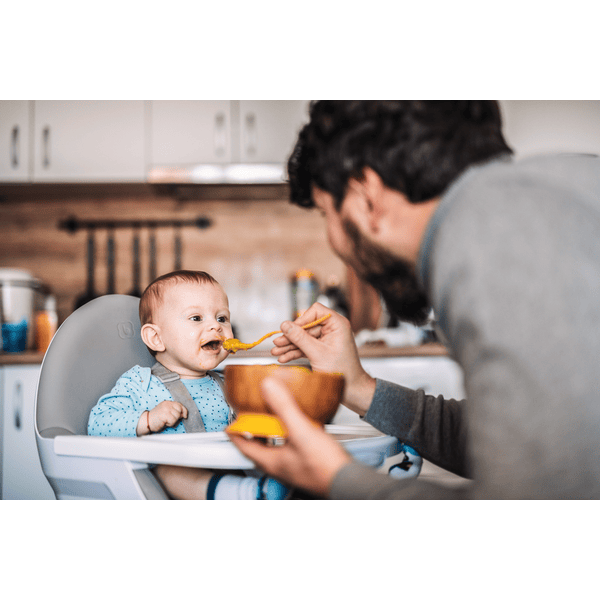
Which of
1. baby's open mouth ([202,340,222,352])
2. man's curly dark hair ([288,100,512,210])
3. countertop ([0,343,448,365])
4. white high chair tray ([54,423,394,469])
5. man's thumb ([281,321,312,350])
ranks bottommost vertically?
countertop ([0,343,448,365])

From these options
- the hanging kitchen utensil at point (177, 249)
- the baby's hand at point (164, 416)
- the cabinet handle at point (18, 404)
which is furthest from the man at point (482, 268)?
the hanging kitchen utensil at point (177, 249)

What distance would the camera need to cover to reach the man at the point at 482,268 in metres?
0.36

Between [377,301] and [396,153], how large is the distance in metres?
1.22

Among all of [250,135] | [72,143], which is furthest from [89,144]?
[250,135]

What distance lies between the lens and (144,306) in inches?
33.6

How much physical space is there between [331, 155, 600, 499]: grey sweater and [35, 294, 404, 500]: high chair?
12 centimetres

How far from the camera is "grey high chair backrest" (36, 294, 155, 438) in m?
0.61

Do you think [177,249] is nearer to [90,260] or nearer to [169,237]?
[169,237]

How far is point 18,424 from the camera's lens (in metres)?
1.40

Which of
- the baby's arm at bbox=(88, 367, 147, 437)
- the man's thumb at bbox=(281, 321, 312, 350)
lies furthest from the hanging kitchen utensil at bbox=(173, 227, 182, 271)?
the man's thumb at bbox=(281, 321, 312, 350)

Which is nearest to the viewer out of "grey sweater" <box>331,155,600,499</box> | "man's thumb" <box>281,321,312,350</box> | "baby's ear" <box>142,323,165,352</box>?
"grey sweater" <box>331,155,600,499</box>

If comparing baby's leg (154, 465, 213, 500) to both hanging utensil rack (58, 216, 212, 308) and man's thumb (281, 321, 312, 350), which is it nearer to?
man's thumb (281, 321, 312, 350)

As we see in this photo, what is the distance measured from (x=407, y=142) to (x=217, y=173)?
1.18m
